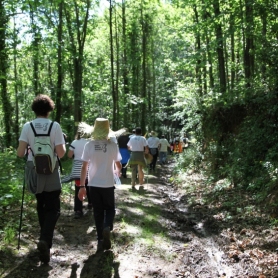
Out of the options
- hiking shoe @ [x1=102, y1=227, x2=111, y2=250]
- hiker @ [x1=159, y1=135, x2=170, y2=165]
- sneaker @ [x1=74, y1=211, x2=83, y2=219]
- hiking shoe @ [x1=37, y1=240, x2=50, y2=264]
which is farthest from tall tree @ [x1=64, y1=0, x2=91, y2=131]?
hiking shoe @ [x1=37, y1=240, x2=50, y2=264]

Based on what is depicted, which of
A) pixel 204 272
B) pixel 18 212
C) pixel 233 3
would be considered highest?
pixel 233 3

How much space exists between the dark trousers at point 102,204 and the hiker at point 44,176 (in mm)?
A: 669

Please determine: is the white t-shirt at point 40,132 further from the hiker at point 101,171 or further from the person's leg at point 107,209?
the person's leg at point 107,209

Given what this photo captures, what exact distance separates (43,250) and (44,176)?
3.37ft

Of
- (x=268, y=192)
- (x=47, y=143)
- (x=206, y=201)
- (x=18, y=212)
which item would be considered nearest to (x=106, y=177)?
(x=47, y=143)

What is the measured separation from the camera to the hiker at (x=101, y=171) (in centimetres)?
536

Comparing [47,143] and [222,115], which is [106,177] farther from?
[222,115]

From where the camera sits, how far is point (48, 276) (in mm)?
4500

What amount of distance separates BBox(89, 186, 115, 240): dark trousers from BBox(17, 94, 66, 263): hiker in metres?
0.67

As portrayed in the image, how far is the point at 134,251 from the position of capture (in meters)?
5.57

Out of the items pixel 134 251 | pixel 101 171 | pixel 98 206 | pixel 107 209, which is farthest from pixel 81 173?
pixel 134 251

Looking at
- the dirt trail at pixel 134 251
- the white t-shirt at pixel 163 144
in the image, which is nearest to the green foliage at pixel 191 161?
the white t-shirt at pixel 163 144

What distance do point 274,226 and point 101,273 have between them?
3773mm

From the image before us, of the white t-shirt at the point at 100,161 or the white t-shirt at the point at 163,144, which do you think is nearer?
the white t-shirt at the point at 100,161
